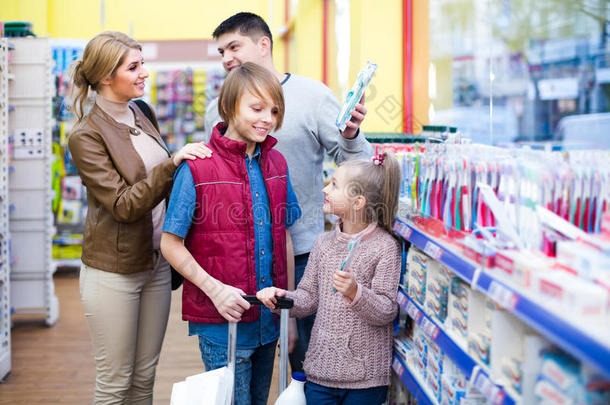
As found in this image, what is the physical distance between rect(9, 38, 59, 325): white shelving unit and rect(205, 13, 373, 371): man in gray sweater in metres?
2.83

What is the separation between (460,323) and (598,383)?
26.8 inches

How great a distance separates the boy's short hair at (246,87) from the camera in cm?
212

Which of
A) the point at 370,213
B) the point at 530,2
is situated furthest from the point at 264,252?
the point at 530,2

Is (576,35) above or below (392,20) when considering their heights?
below

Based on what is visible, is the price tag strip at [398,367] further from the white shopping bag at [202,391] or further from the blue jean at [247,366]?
the white shopping bag at [202,391]

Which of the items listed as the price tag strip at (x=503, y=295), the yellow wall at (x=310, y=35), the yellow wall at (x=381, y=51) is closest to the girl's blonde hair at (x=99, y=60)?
the price tag strip at (x=503, y=295)

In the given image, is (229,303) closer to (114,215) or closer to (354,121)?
(114,215)

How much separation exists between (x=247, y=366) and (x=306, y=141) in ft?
3.39

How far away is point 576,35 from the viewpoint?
13.8ft

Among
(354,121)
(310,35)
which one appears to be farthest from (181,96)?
(354,121)

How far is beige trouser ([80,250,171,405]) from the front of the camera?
7.81 ft

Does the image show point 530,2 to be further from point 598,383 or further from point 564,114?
point 598,383

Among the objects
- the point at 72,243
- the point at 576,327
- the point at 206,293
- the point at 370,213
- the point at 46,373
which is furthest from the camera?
the point at 72,243

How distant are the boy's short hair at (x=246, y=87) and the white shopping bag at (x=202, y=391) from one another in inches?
34.3
